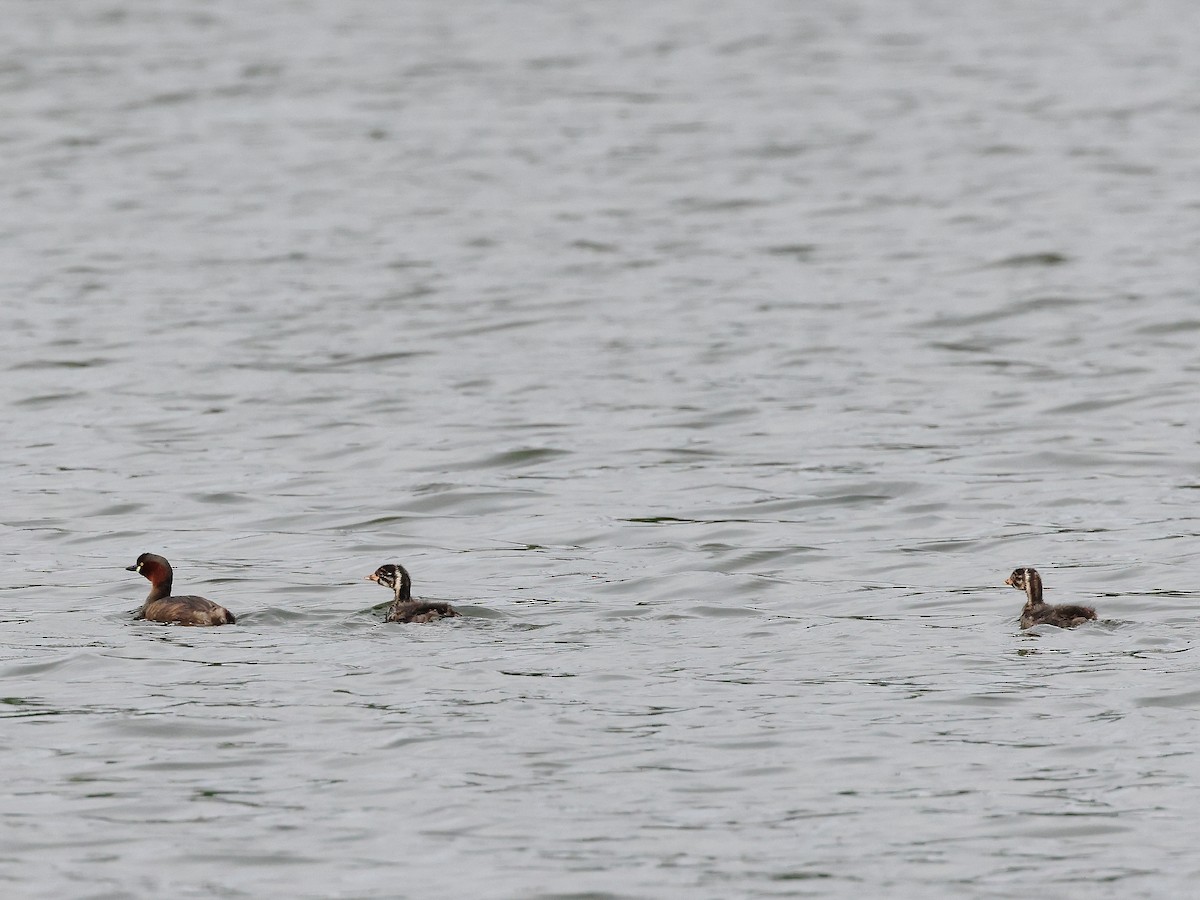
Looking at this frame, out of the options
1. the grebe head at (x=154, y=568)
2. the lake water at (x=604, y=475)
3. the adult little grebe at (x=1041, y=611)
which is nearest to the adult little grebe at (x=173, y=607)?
the grebe head at (x=154, y=568)

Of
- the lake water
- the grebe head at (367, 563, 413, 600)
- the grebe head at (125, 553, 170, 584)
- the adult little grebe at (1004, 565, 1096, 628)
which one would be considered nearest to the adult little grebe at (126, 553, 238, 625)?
the grebe head at (125, 553, 170, 584)

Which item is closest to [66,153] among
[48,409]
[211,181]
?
[211,181]

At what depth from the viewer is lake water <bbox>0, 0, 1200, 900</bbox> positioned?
1109cm

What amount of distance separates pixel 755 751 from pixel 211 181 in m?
25.8

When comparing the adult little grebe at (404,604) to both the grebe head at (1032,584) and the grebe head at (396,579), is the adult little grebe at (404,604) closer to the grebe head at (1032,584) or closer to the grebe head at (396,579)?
the grebe head at (396,579)

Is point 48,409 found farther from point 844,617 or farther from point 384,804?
point 384,804

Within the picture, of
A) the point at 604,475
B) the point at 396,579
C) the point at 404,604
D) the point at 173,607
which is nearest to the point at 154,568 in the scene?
the point at 173,607

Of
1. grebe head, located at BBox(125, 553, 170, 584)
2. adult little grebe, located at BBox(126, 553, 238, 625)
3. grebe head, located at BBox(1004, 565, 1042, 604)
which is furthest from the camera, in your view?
grebe head, located at BBox(125, 553, 170, 584)

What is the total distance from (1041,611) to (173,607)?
17.8 ft

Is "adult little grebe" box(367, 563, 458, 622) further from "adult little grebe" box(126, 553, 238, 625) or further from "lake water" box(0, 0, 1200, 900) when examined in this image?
"adult little grebe" box(126, 553, 238, 625)

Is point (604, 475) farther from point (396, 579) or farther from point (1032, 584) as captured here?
point (1032, 584)

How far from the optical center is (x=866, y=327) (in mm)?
25844

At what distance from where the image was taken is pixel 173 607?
573 inches

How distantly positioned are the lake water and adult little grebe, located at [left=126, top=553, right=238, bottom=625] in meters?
0.13
